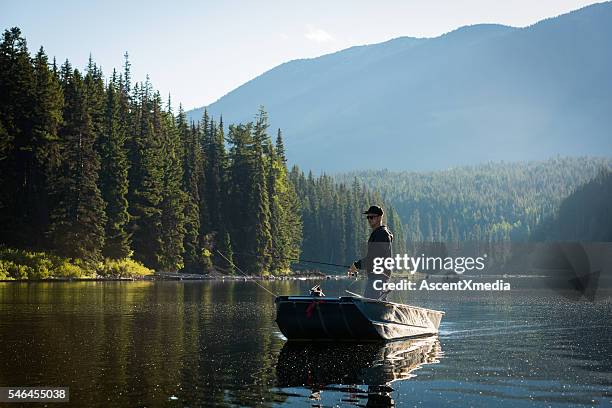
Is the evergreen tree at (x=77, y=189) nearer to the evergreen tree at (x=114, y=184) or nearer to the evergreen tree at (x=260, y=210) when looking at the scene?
the evergreen tree at (x=114, y=184)

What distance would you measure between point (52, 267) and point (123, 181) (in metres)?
14.4

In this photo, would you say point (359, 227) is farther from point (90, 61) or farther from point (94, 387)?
point (94, 387)

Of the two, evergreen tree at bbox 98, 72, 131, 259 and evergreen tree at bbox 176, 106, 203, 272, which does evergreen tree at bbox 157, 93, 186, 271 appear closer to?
evergreen tree at bbox 176, 106, 203, 272

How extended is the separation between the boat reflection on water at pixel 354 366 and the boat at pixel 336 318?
0.33 m

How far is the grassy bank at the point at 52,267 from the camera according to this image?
69.6 meters

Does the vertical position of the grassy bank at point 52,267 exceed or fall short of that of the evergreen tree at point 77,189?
it falls short

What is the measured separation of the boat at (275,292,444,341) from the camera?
2597 centimetres

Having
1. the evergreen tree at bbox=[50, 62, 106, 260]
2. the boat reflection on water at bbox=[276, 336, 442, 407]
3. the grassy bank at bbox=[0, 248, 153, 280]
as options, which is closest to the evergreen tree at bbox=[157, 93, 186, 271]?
the grassy bank at bbox=[0, 248, 153, 280]

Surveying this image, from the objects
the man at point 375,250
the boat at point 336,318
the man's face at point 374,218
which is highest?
the man's face at point 374,218

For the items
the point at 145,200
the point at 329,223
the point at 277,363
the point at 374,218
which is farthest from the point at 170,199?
the point at 277,363

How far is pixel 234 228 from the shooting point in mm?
113812

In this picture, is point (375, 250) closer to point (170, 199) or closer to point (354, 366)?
point (354, 366)

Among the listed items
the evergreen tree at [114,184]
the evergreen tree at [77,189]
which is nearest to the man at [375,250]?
the evergreen tree at [77,189]

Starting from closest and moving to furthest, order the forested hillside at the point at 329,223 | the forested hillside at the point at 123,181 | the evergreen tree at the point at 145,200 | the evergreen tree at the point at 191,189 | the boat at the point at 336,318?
1. the boat at the point at 336,318
2. the forested hillside at the point at 123,181
3. the evergreen tree at the point at 145,200
4. the evergreen tree at the point at 191,189
5. the forested hillside at the point at 329,223
